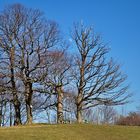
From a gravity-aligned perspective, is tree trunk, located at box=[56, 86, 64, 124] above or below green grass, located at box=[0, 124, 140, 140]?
above

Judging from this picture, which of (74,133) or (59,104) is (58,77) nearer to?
(59,104)

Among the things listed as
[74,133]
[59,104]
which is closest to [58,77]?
[59,104]

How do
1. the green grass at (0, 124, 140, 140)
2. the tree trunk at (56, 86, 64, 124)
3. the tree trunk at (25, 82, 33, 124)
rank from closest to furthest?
1. the green grass at (0, 124, 140, 140)
2. the tree trunk at (25, 82, 33, 124)
3. the tree trunk at (56, 86, 64, 124)

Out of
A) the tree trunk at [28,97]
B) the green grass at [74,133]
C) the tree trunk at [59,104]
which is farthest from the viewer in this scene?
the tree trunk at [59,104]

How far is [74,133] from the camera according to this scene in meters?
27.3

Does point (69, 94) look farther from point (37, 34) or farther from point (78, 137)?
point (78, 137)

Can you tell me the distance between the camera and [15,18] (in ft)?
139

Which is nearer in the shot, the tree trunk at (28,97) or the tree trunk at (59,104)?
the tree trunk at (28,97)

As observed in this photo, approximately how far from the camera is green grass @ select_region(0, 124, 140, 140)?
81.7 feet

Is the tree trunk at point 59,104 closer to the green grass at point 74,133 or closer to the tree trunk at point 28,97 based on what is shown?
the tree trunk at point 28,97

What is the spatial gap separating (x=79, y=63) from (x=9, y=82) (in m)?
9.82

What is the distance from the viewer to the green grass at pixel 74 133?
981 inches

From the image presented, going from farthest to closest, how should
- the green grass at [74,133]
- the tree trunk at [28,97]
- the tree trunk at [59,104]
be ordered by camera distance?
the tree trunk at [59,104]
the tree trunk at [28,97]
the green grass at [74,133]

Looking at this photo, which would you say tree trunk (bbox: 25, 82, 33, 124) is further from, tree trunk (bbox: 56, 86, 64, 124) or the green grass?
the green grass
